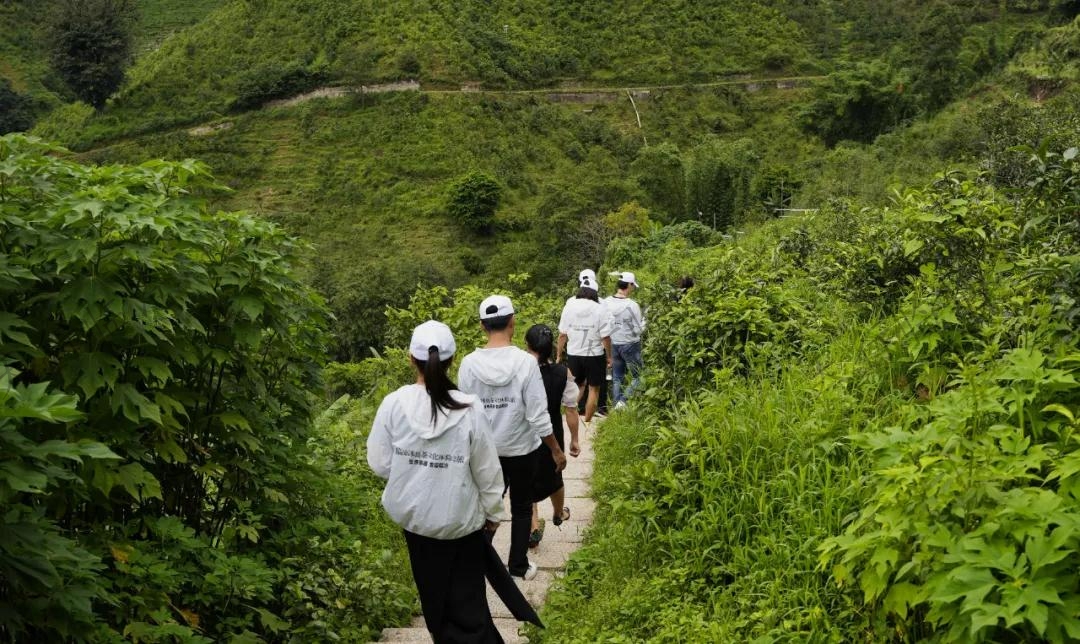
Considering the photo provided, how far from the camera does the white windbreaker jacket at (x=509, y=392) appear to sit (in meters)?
4.90

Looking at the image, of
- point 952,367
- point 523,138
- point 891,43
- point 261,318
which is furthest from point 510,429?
point 891,43

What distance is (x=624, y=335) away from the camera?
8812mm

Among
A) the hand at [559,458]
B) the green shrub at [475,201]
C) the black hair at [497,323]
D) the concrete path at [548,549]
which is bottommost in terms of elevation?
the concrete path at [548,549]

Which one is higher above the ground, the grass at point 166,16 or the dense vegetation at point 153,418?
the grass at point 166,16

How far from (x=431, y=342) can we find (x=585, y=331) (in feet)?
15.0

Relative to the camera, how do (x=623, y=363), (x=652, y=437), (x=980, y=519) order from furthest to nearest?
1. (x=623, y=363)
2. (x=652, y=437)
3. (x=980, y=519)

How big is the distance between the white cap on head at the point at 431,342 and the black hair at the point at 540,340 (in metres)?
1.85

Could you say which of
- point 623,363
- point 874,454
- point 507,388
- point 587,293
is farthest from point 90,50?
point 874,454

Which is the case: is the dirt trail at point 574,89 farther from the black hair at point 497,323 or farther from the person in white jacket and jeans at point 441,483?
the person in white jacket and jeans at point 441,483

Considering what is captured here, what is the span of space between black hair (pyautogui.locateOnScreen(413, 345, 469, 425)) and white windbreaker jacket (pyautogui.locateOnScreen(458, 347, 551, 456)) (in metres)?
1.08

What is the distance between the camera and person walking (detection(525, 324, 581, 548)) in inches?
216

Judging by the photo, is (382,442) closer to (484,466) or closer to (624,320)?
(484,466)

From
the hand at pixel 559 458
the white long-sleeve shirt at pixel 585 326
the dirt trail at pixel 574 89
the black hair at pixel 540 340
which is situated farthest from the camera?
the dirt trail at pixel 574 89

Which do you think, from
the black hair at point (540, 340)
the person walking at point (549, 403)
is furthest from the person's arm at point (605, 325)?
the black hair at point (540, 340)
